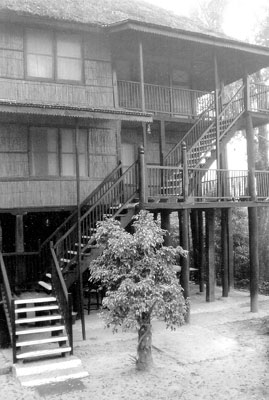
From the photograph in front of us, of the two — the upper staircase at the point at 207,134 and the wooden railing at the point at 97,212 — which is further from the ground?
the upper staircase at the point at 207,134

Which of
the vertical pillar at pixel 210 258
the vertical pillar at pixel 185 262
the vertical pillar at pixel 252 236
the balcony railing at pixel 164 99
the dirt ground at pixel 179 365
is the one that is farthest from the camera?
the vertical pillar at pixel 210 258

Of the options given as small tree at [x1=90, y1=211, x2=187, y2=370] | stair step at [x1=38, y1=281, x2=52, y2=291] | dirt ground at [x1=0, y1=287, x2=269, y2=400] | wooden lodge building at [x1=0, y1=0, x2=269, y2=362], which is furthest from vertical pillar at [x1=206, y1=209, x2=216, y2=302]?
small tree at [x1=90, y1=211, x2=187, y2=370]

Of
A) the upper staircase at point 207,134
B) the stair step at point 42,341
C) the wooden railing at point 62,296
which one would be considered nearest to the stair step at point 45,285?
the wooden railing at point 62,296

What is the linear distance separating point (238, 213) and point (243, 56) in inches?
517

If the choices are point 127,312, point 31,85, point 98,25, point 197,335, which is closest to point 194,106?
point 98,25

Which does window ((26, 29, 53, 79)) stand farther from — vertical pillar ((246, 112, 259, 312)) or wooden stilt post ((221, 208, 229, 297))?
wooden stilt post ((221, 208, 229, 297))

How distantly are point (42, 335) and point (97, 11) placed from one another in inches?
441

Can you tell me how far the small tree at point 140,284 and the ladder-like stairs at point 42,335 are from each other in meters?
1.78

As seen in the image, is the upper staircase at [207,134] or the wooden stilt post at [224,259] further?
the wooden stilt post at [224,259]

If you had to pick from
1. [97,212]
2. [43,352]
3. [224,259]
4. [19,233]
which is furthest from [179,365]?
[224,259]

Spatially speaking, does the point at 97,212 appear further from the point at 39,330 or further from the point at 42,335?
the point at 39,330

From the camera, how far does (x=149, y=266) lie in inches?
394

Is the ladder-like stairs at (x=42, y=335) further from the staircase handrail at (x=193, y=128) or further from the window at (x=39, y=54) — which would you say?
the staircase handrail at (x=193, y=128)

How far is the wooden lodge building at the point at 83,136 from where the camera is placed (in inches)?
538
